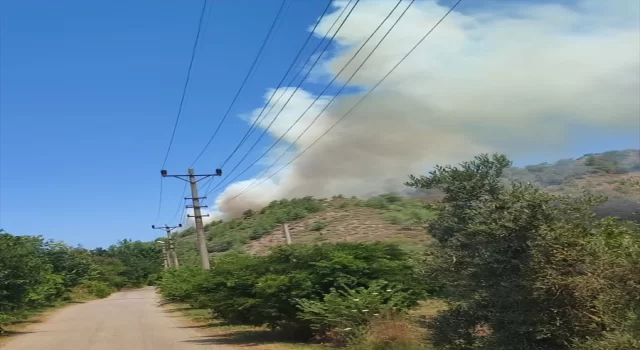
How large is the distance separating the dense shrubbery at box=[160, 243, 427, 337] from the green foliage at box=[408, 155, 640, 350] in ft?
16.5

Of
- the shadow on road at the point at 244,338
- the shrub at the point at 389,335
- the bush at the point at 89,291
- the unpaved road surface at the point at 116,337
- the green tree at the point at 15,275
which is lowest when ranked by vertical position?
the shrub at the point at 389,335

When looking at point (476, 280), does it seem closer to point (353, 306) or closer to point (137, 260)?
point (353, 306)

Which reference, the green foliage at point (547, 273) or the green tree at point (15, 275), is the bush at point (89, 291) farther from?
the green foliage at point (547, 273)

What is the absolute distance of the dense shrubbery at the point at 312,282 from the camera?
1612cm

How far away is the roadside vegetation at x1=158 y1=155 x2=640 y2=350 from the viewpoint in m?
8.56

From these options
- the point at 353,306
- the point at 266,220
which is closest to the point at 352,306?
the point at 353,306

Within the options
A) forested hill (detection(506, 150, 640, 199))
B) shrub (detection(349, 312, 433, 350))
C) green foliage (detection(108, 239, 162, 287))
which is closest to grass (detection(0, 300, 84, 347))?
shrub (detection(349, 312, 433, 350))

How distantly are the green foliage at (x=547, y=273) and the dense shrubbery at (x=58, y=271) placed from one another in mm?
20312

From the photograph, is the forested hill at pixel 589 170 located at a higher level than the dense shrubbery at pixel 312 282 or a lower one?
higher

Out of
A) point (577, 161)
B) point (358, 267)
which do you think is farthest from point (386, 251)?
point (577, 161)

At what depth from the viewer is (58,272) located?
6141cm

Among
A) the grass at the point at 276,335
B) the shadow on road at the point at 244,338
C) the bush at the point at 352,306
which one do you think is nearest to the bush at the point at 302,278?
the bush at the point at 352,306

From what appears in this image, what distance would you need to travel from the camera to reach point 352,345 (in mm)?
14883

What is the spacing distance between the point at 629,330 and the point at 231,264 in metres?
15.1
